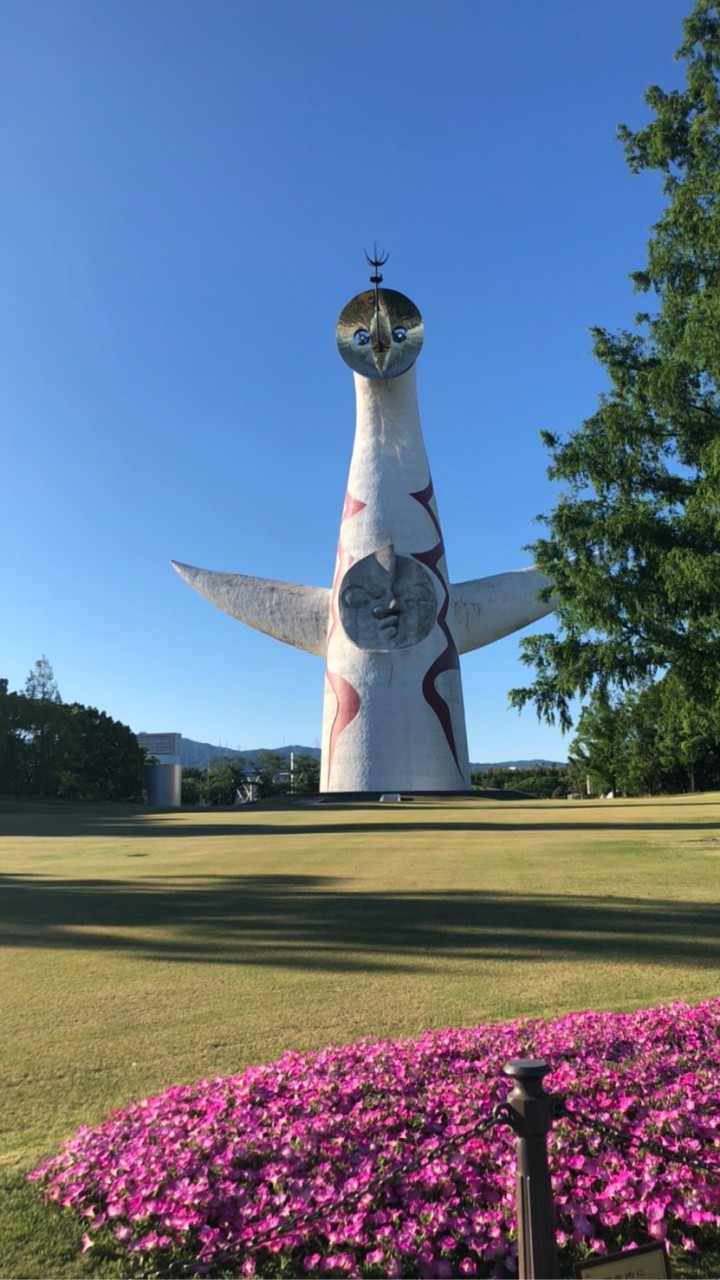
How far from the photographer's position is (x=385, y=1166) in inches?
119

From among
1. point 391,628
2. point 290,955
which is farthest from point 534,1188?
point 391,628

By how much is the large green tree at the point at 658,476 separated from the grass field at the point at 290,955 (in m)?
3.02

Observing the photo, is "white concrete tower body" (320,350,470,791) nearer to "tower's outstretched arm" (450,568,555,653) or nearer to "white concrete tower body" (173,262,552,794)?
"white concrete tower body" (173,262,552,794)

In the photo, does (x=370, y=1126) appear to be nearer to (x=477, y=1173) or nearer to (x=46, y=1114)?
(x=477, y=1173)

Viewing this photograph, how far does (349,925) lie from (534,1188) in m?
5.62

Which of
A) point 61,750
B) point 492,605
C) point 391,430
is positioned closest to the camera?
point 391,430

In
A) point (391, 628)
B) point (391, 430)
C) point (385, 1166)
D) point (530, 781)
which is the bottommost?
point (385, 1166)

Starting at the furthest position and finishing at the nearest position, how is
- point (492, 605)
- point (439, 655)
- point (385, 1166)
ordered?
point (492, 605), point (439, 655), point (385, 1166)

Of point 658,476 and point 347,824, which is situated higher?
point 658,476

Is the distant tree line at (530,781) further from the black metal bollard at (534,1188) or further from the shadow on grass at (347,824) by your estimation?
the black metal bollard at (534,1188)

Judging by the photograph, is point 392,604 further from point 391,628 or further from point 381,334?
point 381,334

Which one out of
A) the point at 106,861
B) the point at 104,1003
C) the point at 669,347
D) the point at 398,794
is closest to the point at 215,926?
the point at 104,1003

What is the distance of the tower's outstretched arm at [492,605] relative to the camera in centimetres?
4025

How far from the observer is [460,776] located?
36.1 m
